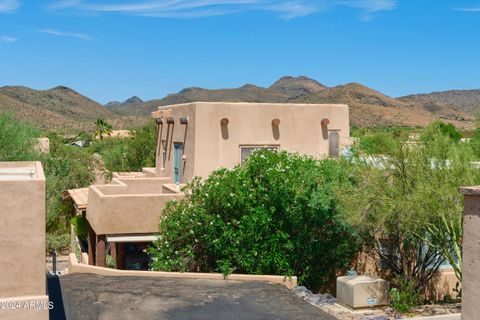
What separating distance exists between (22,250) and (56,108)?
4539 inches

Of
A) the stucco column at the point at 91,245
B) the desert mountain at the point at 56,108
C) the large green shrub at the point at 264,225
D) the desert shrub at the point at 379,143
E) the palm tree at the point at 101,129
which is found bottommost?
the stucco column at the point at 91,245

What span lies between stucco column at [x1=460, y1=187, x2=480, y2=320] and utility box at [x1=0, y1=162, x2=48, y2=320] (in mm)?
5811

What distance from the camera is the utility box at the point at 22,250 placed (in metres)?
9.02

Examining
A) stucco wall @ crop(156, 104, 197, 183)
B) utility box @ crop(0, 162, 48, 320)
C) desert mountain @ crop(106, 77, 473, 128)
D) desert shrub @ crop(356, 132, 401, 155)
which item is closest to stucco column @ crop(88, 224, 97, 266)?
stucco wall @ crop(156, 104, 197, 183)

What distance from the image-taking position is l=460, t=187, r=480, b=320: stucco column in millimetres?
8172

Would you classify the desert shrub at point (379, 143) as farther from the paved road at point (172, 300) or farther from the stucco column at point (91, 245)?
the stucco column at point (91, 245)

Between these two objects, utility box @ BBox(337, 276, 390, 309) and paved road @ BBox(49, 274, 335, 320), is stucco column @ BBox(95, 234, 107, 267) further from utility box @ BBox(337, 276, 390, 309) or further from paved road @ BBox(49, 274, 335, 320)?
utility box @ BBox(337, 276, 390, 309)

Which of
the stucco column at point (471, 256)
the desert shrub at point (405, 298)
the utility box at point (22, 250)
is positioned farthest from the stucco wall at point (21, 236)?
the desert shrub at point (405, 298)

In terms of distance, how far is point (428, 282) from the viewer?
1762 cm

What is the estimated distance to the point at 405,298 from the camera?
49.5 ft

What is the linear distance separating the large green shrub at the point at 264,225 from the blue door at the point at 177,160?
6.24 metres

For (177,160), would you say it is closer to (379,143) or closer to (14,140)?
(14,140)

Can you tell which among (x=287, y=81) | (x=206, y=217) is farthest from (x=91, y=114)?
(x=206, y=217)

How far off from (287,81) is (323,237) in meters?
174
